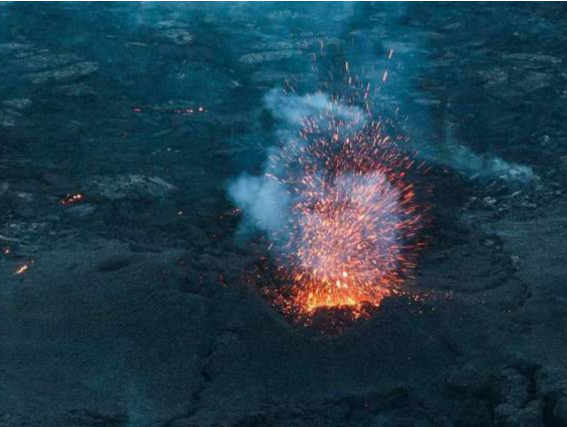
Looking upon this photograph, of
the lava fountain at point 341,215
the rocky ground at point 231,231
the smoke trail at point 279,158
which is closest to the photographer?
the rocky ground at point 231,231

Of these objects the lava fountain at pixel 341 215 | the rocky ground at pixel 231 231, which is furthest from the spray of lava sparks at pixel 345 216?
the rocky ground at pixel 231 231

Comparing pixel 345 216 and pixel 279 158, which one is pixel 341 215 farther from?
pixel 279 158

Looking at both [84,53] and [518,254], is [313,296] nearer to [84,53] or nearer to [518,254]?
[518,254]

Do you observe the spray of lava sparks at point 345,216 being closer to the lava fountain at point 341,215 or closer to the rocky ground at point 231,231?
the lava fountain at point 341,215

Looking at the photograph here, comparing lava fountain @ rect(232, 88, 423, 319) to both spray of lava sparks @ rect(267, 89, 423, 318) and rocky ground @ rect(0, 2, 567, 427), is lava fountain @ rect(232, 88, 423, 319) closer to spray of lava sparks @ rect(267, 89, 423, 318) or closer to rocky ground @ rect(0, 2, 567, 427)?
spray of lava sparks @ rect(267, 89, 423, 318)

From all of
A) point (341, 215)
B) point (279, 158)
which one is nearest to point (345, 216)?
point (341, 215)

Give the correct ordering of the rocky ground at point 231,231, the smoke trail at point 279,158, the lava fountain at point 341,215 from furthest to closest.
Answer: the smoke trail at point 279,158, the lava fountain at point 341,215, the rocky ground at point 231,231

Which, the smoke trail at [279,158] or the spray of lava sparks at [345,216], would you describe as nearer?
the spray of lava sparks at [345,216]
